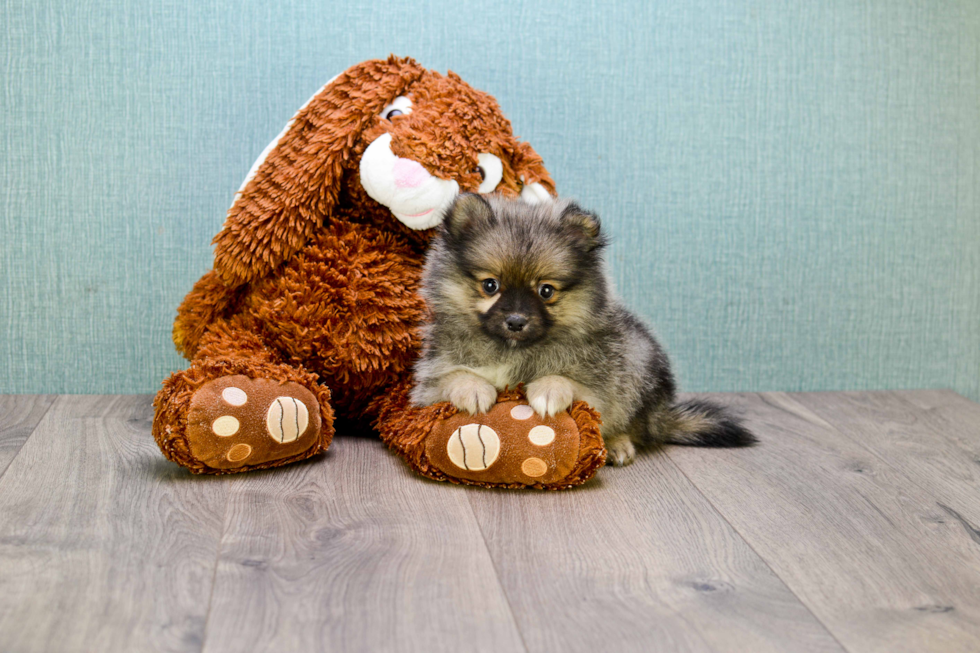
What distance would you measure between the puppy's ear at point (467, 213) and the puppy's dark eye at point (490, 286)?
11 centimetres

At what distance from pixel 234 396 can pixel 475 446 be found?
1.41 ft

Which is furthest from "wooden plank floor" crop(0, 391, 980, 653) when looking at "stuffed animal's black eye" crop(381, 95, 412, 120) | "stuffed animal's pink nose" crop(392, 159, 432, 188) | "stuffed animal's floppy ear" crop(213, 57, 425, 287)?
"stuffed animal's black eye" crop(381, 95, 412, 120)

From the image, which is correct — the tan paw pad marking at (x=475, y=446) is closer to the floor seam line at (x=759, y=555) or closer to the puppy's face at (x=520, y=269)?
the puppy's face at (x=520, y=269)

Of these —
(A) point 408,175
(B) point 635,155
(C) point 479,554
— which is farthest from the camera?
(B) point 635,155

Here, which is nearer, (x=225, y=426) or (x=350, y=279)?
(x=225, y=426)

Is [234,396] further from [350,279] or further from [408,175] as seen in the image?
[408,175]

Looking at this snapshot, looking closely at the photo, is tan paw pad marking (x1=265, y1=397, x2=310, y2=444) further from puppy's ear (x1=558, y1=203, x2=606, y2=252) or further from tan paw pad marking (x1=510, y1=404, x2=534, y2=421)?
puppy's ear (x1=558, y1=203, x2=606, y2=252)

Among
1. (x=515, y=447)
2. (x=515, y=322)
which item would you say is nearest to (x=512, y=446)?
(x=515, y=447)

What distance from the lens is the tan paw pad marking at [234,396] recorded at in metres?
1.53

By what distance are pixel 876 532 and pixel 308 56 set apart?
1606 mm

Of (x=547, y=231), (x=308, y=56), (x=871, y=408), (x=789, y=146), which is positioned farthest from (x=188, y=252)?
(x=871, y=408)

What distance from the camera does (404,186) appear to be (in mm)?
1651

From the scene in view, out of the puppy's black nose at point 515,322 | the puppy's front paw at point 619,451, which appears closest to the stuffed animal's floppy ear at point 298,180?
the puppy's black nose at point 515,322

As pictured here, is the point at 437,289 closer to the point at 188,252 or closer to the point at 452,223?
the point at 452,223
